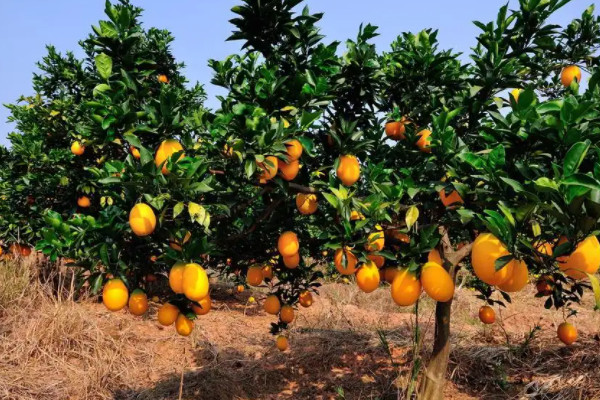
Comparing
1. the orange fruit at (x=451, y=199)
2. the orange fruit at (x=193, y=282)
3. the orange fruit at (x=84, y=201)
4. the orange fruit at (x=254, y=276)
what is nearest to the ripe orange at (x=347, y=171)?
the orange fruit at (x=451, y=199)

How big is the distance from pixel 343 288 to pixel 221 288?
113 inches

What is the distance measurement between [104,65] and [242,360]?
3963 millimetres

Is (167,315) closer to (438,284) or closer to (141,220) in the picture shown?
(141,220)

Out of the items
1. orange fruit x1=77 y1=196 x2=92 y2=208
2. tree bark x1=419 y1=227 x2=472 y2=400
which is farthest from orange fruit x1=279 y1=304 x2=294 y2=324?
orange fruit x1=77 y1=196 x2=92 y2=208

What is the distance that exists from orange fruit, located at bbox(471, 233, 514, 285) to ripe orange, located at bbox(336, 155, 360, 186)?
759 millimetres

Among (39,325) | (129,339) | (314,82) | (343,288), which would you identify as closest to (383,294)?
(343,288)

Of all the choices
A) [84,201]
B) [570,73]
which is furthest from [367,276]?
[84,201]

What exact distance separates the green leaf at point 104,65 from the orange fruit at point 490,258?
76.1 inches

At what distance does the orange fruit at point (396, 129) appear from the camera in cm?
274

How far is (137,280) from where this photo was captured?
2.41 meters

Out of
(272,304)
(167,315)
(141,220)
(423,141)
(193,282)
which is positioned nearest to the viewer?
(141,220)

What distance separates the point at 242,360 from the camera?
5.14 metres

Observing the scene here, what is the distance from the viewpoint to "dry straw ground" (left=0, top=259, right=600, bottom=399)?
391 centimetres

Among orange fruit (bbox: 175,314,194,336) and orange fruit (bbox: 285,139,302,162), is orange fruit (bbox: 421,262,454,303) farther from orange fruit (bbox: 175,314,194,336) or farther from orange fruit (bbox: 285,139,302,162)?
orange fruit (bbox: 175,314,194,336)
